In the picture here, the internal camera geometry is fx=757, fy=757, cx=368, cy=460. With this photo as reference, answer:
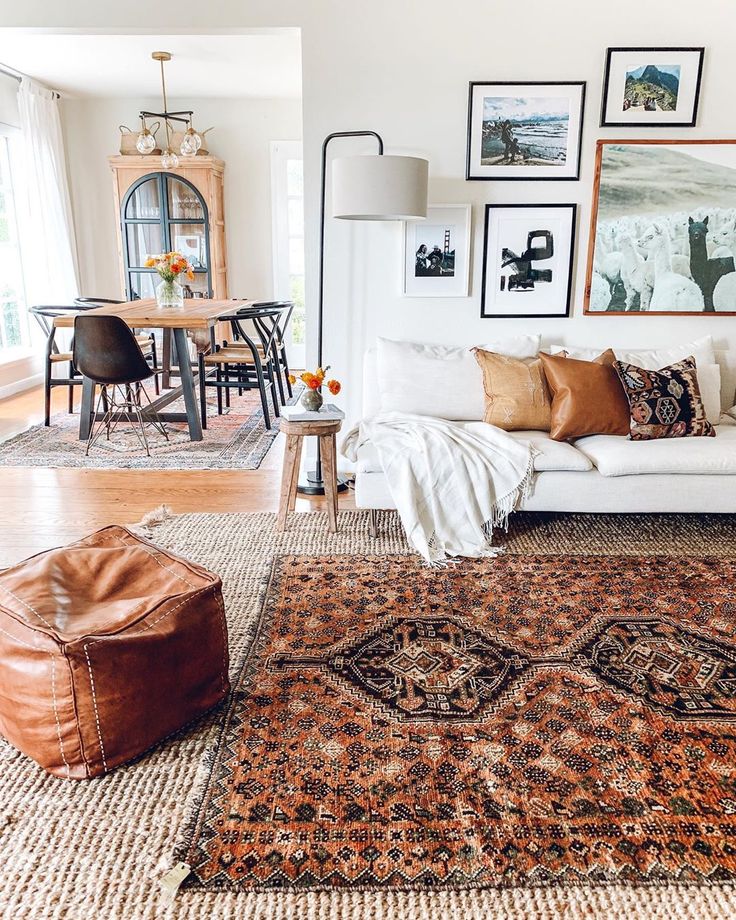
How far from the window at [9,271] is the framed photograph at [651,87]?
16.1 feet

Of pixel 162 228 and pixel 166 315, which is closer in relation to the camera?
pixel 166 315

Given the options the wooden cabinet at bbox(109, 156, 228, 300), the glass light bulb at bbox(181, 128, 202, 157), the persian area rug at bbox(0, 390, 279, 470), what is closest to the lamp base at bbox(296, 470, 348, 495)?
the persian area rug at bbox(0, 390, 279, 470)

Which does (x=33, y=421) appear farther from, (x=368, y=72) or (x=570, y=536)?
(x=570, y=536)

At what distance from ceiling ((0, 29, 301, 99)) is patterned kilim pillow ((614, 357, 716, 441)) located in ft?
10.5

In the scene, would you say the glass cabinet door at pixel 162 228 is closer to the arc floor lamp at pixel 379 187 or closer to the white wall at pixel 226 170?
the white wall at pixel 226 170

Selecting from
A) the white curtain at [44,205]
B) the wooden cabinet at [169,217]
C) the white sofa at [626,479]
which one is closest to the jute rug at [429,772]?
the white sofa at [626,479]

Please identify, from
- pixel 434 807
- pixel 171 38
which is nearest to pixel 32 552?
pixel 434 807

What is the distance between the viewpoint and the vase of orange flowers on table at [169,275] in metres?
5.22

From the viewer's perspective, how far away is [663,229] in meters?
3.85

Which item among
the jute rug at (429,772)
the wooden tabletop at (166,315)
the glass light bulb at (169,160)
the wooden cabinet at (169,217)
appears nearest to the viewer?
the jute rug at (429,772)

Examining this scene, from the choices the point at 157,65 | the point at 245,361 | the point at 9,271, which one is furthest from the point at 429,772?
the point at 9,271

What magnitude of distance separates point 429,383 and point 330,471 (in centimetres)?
69

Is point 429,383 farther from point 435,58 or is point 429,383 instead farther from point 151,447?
point 151,447

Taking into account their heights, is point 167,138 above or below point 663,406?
above
